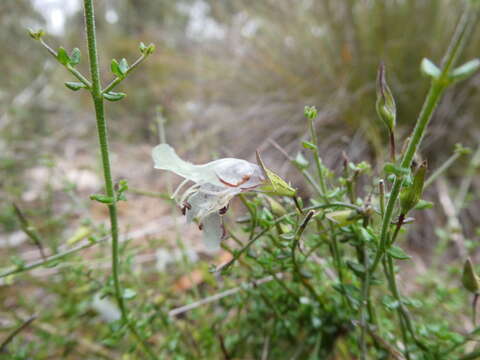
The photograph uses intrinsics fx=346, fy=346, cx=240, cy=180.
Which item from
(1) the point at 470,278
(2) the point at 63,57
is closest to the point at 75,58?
(2) the point at 63,57

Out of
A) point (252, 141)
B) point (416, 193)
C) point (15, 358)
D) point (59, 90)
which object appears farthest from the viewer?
point (59, 90)

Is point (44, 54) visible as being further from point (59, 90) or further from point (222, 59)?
point (222, 59)

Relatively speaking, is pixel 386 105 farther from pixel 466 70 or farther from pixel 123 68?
pixel 123 68

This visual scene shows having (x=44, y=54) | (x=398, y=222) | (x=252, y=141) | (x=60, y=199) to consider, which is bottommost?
(x=398, y=222)

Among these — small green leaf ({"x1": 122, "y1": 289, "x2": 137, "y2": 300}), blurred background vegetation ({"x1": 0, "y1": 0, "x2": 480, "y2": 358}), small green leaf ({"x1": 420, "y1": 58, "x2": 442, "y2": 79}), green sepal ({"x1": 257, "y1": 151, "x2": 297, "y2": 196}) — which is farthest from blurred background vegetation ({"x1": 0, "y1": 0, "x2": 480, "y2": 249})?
small green leaf ({"x1": 420, "y1": 58, "x2": 442, "y2": 79})

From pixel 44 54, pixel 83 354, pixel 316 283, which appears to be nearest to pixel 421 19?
pixel 316 283

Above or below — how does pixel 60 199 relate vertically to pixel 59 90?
below
